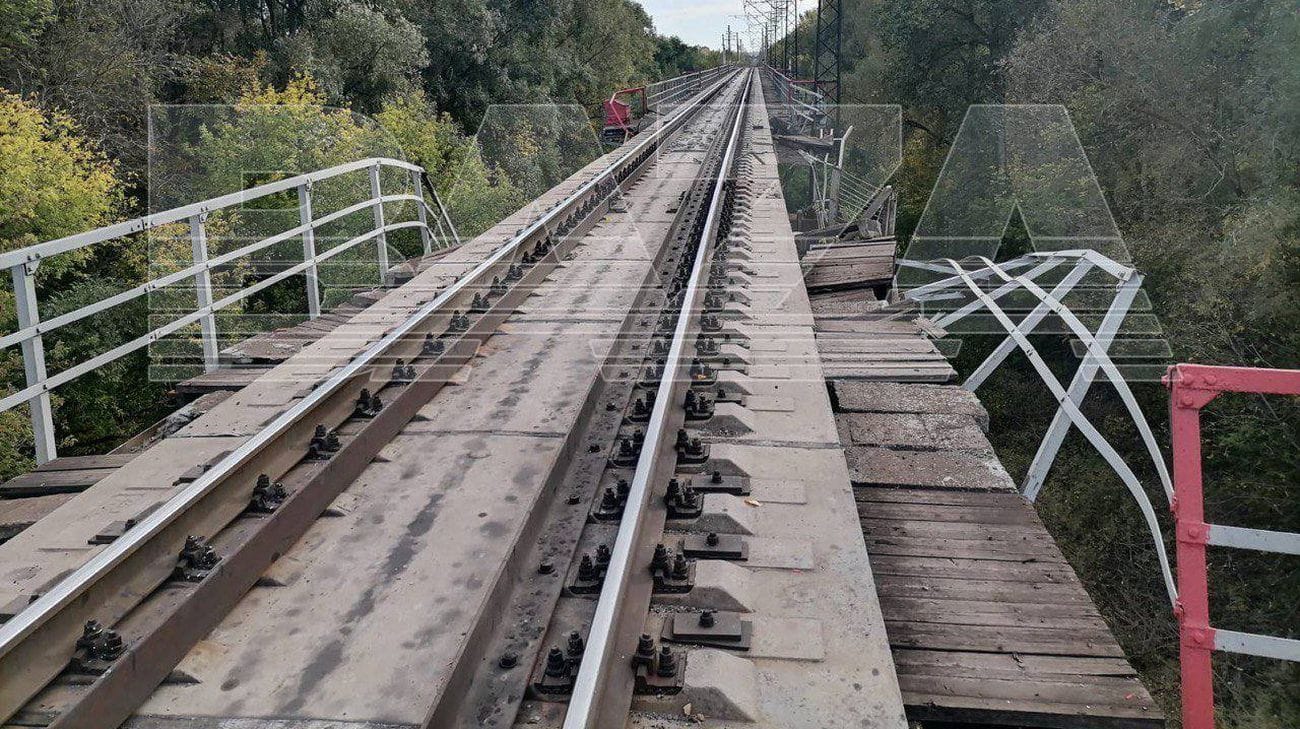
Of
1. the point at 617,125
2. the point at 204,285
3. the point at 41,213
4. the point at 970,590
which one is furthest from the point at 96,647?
the point at 617,125

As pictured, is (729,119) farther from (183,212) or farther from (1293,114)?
(183,212)

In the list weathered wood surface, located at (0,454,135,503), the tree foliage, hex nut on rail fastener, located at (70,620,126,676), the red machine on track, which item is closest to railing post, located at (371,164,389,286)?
weathered wood surface, located at (0,454,135,503)

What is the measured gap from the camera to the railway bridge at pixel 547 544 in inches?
91.1

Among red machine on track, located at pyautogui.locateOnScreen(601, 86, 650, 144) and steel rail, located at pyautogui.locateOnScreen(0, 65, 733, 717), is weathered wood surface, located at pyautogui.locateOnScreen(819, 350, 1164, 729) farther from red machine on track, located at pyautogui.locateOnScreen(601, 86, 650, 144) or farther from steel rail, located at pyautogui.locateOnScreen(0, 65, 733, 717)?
red machine on track, located at pyautogui.locateOnScreen(601, 86, 650, 144)

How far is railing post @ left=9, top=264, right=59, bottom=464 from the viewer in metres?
3.72

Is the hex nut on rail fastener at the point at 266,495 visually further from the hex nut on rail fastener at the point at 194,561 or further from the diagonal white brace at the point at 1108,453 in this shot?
the diagonal white brace at the point at 1108,453

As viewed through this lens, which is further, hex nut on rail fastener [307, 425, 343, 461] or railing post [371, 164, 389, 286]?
railing post [371, 164, 389, 286]

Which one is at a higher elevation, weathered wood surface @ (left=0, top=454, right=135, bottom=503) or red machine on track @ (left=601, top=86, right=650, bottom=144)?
red machine on track @ (left=601, top=86, right=650, bottom=144)

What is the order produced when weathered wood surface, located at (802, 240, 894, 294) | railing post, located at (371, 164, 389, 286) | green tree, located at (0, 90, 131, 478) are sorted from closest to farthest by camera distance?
railing post, located at (371, 164, 389, 286), weathered wood surface, located at (802, 240, 894, 294), green tree, located at (0, 90, 131, 478)

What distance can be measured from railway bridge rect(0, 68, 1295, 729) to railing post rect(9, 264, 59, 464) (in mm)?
19

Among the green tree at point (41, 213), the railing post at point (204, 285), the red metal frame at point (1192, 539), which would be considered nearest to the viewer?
the red metal frame at point (1192, 539)

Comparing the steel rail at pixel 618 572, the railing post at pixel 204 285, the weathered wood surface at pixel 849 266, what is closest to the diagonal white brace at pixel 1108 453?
the weathered wood surface at pixel 849 266

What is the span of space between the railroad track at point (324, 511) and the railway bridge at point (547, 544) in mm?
11

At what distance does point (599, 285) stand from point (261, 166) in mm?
6620
